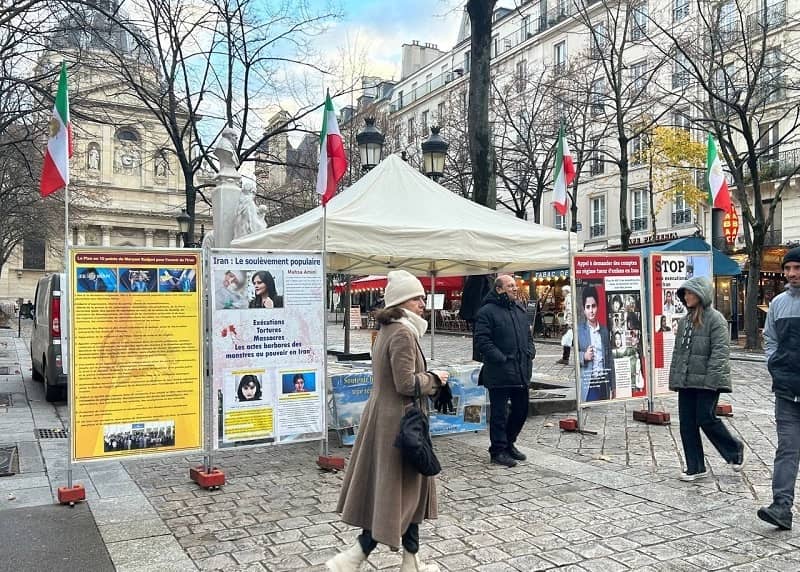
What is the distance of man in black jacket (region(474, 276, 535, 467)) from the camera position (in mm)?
6656

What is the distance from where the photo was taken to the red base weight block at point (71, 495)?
5371 millimetres

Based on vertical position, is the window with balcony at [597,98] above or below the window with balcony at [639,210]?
above

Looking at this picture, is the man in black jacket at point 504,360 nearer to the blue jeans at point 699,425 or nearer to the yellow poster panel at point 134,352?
the blue jeans at point 699,425

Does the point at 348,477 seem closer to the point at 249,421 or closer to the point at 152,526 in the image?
the point at 152,526

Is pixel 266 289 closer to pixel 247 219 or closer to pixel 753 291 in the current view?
pixel 247 219

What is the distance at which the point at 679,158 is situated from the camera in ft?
81.8

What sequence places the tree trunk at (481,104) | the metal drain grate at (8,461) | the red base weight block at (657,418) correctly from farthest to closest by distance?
the tree trunk at (481,104), the red base weight block at (657,418), the metal drain grate at (8,461)

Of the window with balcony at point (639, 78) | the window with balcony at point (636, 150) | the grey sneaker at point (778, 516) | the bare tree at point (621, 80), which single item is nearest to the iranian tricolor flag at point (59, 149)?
the grey sneaker at point (778, 516)

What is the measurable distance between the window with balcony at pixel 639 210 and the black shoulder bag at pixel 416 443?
34.7 m

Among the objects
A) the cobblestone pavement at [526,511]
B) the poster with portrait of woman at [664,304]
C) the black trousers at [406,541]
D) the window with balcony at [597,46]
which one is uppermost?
the window with balcony at [597,46]

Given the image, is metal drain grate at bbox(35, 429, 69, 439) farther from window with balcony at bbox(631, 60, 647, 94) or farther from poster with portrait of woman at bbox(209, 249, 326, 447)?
window with balcony at bbox(631, 60, 647, 94)

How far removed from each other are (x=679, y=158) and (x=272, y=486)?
75.4 ft

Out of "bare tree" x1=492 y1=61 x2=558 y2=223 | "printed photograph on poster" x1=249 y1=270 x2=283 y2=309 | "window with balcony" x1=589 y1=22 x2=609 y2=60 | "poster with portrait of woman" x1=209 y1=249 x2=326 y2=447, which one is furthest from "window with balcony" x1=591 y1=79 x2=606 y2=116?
"printed photograph on poster" x1=249 y1=270 x2=283 y2=309

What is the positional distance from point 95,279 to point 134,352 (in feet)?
2.17
